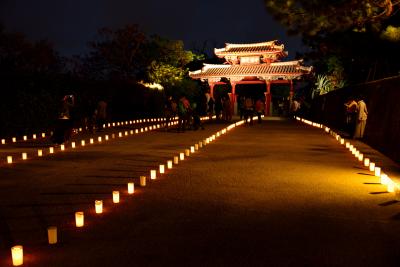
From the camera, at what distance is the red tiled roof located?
123 feet

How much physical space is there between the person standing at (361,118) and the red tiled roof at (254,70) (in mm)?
21098

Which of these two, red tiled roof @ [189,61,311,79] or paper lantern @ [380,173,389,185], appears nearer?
paper lantern @ [380,173,389,185]

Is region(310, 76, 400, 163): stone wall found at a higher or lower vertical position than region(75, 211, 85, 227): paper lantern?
higher

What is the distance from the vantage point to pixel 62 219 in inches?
234

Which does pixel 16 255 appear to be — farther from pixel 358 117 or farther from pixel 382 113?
pixel 358 117

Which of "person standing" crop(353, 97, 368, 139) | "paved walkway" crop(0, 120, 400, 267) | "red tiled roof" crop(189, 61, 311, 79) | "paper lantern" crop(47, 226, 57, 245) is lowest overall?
"paved walkway" crop(0, 120, 400, 267)

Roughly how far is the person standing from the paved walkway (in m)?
5.27

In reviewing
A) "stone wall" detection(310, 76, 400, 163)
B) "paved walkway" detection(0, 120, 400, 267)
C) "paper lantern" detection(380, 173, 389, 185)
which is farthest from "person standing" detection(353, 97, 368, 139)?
"paper lantern" detection(380, 173, 389, 185)

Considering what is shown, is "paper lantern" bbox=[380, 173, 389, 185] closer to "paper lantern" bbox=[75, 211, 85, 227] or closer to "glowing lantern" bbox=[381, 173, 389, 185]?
"glowing lantern" bbox=[381, 173, 389, 185]

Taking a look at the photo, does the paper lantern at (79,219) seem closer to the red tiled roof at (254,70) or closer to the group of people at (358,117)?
the group of people at (358,117)

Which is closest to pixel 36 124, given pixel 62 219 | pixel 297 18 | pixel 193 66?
pixel 297 18

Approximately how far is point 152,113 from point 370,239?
1169 inches

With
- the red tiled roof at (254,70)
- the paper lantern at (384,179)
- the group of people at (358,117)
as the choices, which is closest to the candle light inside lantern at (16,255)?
the paper lantern at (384,179)

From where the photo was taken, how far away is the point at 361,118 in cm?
1625
